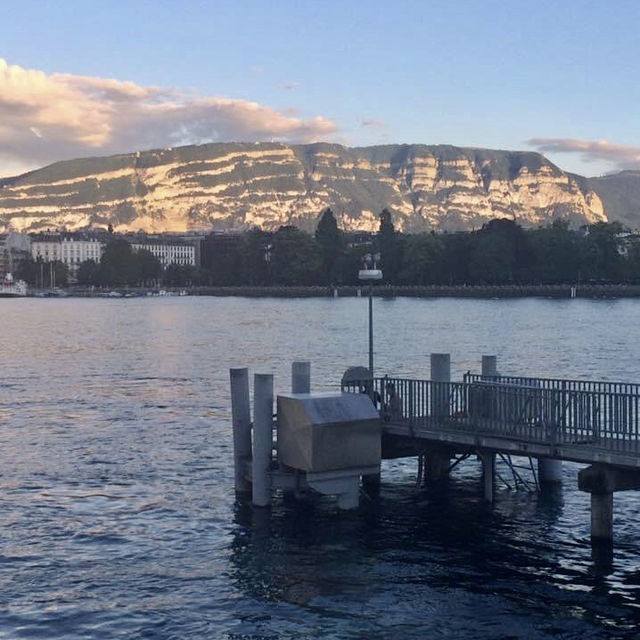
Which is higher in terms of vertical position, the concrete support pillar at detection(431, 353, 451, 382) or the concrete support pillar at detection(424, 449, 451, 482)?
the concrete support pillar at detection(431, 353, 451, 382)

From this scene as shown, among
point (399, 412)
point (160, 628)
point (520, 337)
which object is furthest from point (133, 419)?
point (520, 337)

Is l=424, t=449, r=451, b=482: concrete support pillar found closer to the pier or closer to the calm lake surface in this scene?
the calm lake surface

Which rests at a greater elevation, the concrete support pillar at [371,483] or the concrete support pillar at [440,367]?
the concrete support pillar at [440,367]

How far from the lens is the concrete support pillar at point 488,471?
31.5 meters

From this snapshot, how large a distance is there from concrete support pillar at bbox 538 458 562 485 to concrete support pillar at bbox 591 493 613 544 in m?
7.15

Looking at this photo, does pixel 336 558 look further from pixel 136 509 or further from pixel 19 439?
pixel 19 439

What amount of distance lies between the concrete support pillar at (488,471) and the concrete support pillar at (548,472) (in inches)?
123

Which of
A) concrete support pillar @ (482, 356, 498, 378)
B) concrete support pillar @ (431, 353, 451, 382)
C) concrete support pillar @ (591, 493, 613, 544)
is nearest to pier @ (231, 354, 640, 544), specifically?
concrete support pillar @ (591, 493, 613, 544)

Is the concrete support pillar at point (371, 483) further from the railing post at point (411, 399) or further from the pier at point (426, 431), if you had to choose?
the railing post at point (411, 399)

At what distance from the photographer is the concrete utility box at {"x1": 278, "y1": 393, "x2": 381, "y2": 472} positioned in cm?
2977

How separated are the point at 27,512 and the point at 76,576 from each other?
729 cm

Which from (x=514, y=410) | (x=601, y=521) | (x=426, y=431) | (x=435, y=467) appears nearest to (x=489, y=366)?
(x=435, y=467)

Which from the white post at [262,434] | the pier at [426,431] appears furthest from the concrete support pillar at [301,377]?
the white post at [262,434]

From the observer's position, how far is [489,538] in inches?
1163
